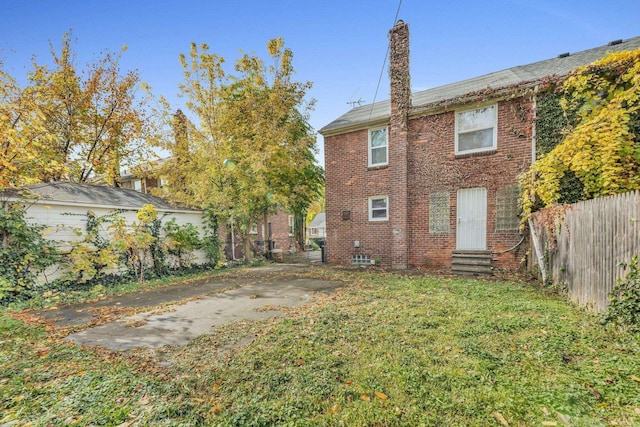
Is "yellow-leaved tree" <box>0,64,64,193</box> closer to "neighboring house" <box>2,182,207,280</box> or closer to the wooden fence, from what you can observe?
"neighboring house" <box>2,182,207,280</box>

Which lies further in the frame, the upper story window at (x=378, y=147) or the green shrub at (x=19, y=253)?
the upper story window at (x=378, y=147)

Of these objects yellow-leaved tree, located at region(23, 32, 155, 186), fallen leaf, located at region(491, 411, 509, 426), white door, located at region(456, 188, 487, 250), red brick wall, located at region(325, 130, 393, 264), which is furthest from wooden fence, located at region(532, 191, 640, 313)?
yellow-leaved tree, located at region(23, 32, 155, 186)

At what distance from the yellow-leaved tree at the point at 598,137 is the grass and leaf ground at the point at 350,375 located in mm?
3220

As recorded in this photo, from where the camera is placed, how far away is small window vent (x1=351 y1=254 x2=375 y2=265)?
430 inches

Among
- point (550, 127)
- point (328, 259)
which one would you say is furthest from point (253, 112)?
point (550, 127)

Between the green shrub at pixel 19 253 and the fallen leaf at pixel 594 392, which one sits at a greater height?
the green shrub at pixel 19 253

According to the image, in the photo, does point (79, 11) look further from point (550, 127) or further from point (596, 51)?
point (596, 51)

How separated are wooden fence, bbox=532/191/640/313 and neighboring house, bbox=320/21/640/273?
2.70 m

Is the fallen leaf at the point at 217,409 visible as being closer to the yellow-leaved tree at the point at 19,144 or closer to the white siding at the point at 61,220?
the yellow-leaved tree at the point at 19,144

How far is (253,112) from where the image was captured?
1092cm

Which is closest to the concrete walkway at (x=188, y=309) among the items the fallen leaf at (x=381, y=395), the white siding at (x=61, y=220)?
the white siding at (x=61, y=220)

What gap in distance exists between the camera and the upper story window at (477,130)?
8898mm

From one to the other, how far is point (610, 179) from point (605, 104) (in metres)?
2.39

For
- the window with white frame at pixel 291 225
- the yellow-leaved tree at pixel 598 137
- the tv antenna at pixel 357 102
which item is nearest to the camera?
the yellow-leaved tree at pixel 598 137
